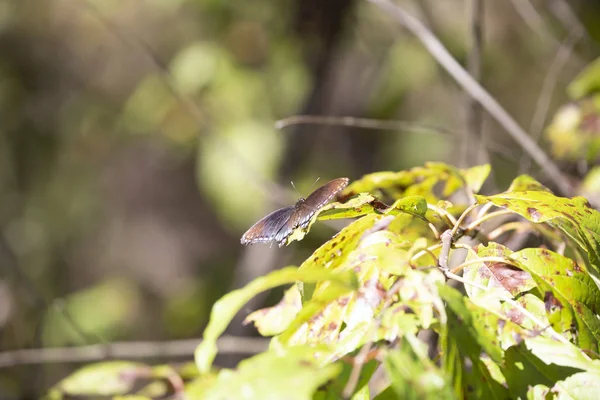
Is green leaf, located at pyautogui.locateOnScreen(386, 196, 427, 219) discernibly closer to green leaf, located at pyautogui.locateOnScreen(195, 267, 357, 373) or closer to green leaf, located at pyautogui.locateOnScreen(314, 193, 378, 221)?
green leaf, located at pyautogui.locateOnScreen(314, 193, 378, 221)

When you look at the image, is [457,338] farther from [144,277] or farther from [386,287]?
[144,277]

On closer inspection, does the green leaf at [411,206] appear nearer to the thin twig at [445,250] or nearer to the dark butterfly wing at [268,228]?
the thin twig at [445,250]

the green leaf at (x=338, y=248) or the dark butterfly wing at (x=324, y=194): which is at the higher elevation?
the dark butterfly wing at (x=324, y=194)

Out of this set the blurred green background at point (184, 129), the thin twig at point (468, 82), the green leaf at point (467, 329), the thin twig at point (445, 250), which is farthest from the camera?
the blurred green background at point (184, 129)

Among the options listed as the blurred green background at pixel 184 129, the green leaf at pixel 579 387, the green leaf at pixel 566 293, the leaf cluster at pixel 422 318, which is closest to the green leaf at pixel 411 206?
the leaf cluster at pixel 422 318

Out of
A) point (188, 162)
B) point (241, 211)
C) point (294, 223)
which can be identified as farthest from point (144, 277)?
point (294, 223)
